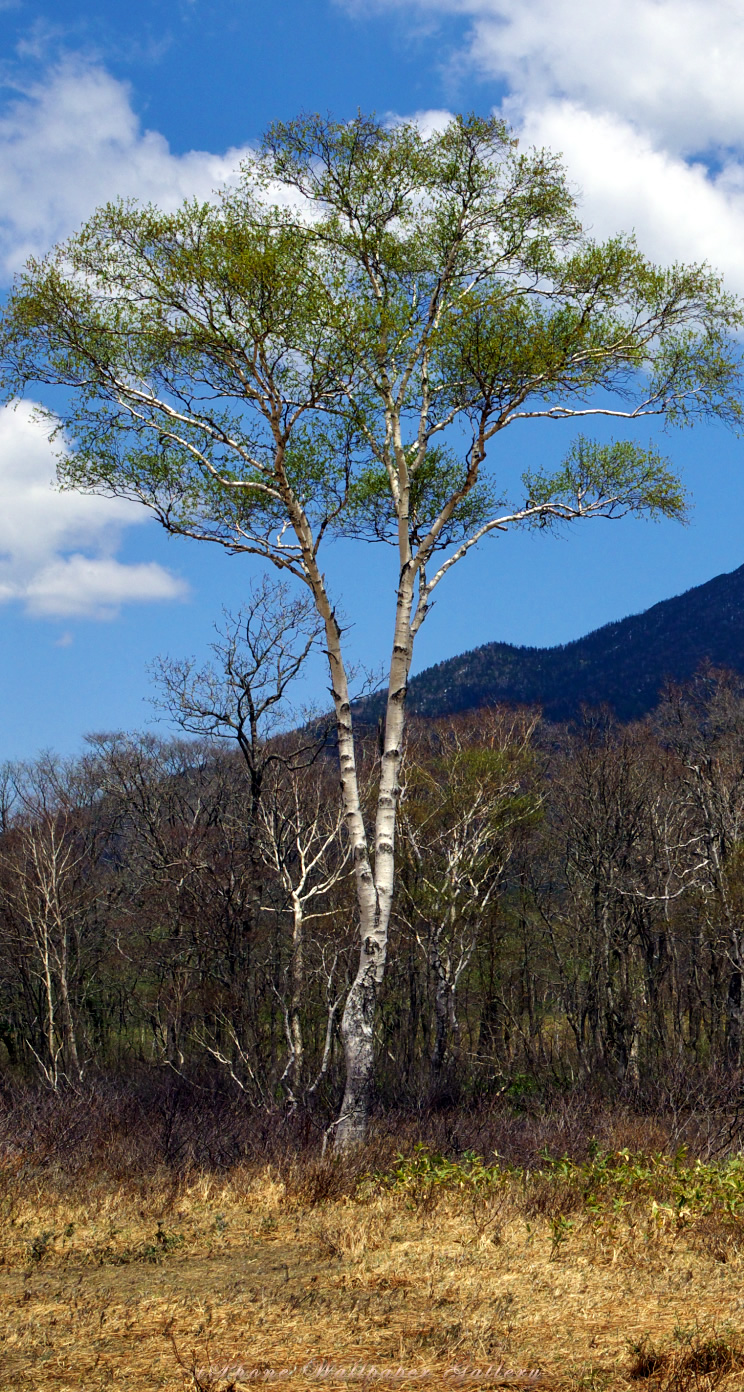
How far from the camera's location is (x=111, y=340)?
1208cm

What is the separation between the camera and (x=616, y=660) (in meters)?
150

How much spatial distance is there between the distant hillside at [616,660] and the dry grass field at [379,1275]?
10190cm

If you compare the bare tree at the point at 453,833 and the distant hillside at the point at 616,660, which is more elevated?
the distant hillside at the point at 616,660

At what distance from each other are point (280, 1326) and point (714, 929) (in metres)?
23.2

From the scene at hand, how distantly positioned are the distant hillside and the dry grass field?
102 m

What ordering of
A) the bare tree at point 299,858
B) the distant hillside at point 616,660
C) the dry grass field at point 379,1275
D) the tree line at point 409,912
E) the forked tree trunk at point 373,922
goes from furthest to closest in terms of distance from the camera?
the distant hillside at point 616,660
the tree line at point 409,912
the bare tree at point 299,858
the forked tree trunk at point 373,922
the dry grass field at point 379,1275

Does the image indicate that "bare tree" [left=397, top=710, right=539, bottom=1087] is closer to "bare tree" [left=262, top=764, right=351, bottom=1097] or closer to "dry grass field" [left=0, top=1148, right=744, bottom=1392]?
"bare tree" [left=262, top=764, right=351, bottom=1097]

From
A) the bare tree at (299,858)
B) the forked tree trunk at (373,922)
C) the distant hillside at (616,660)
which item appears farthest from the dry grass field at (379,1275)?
the distant hillside at (616,660)

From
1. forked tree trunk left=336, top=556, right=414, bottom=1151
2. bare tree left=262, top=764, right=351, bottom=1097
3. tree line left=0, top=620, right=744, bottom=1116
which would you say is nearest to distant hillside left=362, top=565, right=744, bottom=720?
tree line left=0, top=620, right=744, bottom=1116

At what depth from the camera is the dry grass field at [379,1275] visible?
16.3 feet

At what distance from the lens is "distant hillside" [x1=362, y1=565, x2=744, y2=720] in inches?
4980

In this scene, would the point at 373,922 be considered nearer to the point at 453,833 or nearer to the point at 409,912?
the point at 453,833

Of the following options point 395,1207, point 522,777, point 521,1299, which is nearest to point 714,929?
point 522,777

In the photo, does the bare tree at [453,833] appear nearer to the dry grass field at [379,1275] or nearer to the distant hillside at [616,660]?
the dry grass field at [379,1275]
